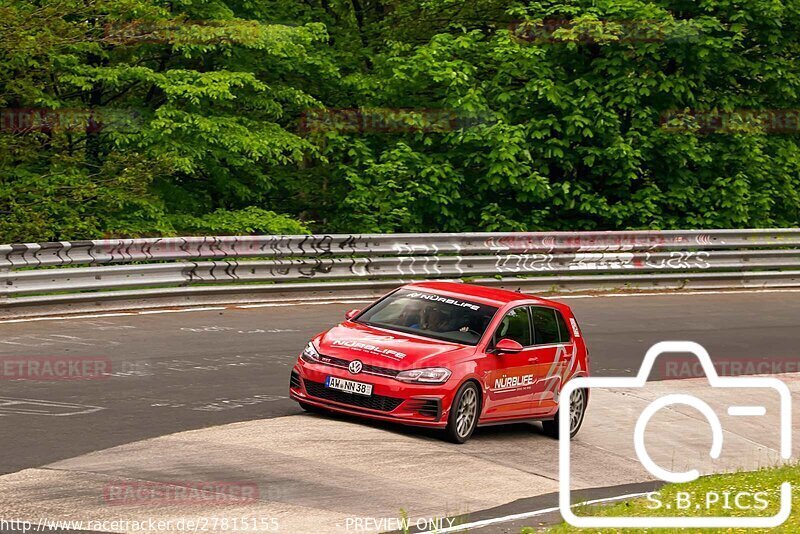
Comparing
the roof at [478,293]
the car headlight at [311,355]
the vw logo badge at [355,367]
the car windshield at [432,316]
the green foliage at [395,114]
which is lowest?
the vw logo badge at [355,367]

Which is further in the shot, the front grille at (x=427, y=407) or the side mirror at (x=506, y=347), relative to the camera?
the side mirror at (x=506, y=347)

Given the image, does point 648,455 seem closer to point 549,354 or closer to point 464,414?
point 549,354

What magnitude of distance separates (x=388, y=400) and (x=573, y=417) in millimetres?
2511

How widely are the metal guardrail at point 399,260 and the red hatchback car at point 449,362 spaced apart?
21.6 feet

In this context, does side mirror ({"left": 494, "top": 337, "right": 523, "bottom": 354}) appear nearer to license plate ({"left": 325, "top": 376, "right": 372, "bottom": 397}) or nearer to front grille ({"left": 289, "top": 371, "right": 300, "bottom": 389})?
license plate ({"left": 325, "top": 376, "right": 372, "bottom": 397})

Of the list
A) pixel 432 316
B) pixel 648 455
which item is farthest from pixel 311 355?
pixel 648 455

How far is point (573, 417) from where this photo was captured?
1427 centimetres

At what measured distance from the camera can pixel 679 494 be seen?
10.9 m

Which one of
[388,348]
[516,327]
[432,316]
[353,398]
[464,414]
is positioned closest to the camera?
[353,398]

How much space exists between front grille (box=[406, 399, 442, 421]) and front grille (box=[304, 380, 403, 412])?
0.13m

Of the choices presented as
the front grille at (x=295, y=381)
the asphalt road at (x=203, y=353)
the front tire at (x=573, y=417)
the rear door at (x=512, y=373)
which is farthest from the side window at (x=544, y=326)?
the asphalt road at (x=203, y=353)

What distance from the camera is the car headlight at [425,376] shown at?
41.6ft

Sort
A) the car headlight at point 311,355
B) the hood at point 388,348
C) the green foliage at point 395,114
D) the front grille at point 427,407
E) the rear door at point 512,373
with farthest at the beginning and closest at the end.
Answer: the green foliage at point 395,114
the rear door at point 512,373
the car headlight at point 311,355
the hood at point 388,348
the front grille at point 427,407

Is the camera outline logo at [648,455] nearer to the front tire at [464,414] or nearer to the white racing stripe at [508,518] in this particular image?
the white racing stripe at [508,518]
